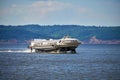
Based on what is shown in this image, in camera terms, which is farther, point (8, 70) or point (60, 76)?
point (8, 70)

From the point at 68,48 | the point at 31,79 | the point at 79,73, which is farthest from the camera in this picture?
the point at 68,48

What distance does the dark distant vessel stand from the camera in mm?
120500

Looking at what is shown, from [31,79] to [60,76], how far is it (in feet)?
16.3

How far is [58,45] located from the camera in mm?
121875

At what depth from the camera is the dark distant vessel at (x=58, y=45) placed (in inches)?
4744

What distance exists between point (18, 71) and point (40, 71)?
9.57ft

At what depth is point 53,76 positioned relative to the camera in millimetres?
68375

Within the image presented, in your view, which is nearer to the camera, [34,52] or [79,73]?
[79,73]

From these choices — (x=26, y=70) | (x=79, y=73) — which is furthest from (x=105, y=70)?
(x=26, y=70)

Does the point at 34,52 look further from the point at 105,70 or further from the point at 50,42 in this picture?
the point at 105,70

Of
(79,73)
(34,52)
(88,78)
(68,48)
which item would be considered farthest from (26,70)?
(34,52)

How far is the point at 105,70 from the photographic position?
77688 millimetres

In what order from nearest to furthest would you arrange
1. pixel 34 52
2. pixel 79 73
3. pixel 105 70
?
pixel 79 73
pixel 105 70
pixel 34 52

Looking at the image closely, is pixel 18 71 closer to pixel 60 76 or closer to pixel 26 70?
pixel 26 70
